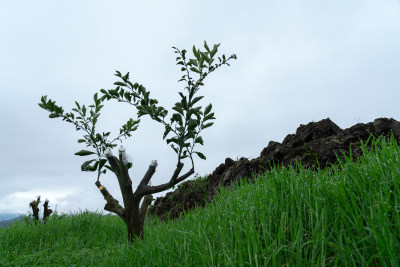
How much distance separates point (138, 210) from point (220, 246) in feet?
8.11

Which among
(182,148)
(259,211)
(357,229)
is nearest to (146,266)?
(259,211)

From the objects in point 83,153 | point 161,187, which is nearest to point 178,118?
point 161,187

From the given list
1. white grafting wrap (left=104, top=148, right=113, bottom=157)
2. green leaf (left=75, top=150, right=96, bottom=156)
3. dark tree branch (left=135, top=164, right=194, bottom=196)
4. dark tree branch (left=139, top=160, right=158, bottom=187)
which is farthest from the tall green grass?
green leaf (left=75, top=150, right=96, bottom=156)

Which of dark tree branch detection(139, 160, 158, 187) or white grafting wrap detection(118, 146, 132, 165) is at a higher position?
white grafting wrap detection(118, 146, 132, 165)

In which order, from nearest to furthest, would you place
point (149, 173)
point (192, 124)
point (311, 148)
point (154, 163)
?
point (192, 124) < point (149, 173) < point (154, 163) < point (311, 148)

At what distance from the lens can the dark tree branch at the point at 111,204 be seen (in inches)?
205

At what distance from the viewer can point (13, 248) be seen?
21.1 feet

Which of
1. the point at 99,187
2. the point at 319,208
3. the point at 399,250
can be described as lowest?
the point at 399,250

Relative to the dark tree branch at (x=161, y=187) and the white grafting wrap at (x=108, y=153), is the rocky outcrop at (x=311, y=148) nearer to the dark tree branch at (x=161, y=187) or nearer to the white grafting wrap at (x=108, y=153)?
the dark tree branch at (x=161, y=187)

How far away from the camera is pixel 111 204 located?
527 centimetres

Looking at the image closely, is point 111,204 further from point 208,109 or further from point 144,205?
point 208,109

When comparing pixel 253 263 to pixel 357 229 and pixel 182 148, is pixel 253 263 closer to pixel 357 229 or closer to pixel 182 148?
pixel 357 229

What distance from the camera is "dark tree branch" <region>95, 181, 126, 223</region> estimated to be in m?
5.20

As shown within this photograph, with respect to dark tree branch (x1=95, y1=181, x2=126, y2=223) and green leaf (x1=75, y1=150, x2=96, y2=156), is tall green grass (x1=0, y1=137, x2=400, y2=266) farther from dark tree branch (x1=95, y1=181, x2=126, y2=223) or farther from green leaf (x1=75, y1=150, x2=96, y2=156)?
green leaf (x1=75, y1=150, x2=96, y2=156)
